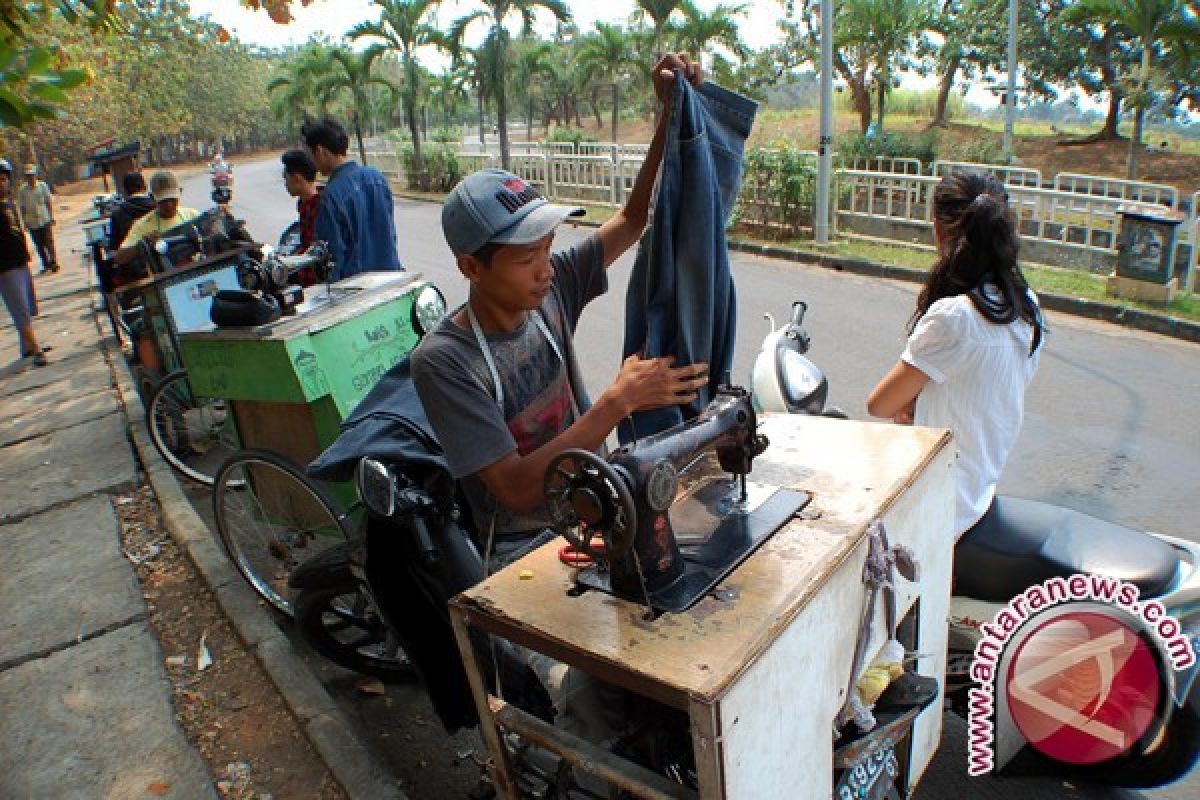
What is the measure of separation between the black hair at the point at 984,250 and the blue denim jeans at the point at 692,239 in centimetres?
63

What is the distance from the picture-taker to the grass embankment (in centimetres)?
719

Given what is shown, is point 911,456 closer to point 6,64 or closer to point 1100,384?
point 6,64

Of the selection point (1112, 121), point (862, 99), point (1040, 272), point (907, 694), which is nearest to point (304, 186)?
point (907, 694)

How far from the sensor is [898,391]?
2.31m

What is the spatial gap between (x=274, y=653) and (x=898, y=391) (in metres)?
2.47

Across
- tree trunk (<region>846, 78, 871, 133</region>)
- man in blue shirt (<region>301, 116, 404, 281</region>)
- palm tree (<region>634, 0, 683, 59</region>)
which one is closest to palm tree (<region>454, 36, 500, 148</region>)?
palm tree (<region>634, 0, 683, 59</region>)

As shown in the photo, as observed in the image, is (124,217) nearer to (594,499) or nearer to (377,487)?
(377,487)

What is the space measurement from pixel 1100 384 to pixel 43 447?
7.44 metres

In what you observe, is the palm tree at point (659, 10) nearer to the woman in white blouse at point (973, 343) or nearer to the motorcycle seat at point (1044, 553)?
the woman in white blouse at point (973, 343)

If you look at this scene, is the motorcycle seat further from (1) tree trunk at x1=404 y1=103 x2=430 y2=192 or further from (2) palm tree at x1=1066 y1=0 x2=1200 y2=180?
(1) tree trunk at x1=404 y1=103 x2=430 y2=192

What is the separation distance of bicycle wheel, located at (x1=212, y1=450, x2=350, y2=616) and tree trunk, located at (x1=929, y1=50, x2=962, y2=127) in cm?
2567

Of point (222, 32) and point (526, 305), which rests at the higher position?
point (222, 32)

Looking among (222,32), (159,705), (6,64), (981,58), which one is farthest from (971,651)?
(981,58)

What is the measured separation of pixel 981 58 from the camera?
24.1m
